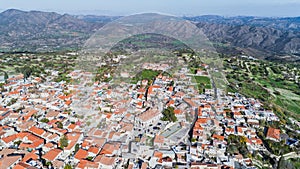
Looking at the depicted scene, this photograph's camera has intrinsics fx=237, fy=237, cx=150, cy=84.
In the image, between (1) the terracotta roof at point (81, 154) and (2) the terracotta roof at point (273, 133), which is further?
(2) the terracotta roof at point (273, 133)

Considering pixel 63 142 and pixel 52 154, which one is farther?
pixel 63 142

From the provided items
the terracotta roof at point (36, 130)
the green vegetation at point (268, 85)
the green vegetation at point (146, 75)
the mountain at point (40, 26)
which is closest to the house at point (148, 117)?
the terracotta roof at point (36, 130)

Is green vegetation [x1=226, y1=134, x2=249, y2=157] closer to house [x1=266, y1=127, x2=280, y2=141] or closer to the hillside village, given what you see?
the hillside village

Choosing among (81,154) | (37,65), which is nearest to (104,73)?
(37,65)

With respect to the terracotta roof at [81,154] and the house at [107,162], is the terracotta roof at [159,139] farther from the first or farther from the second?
the terracotta roof at [81,154]

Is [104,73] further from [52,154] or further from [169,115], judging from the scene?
[52,154]

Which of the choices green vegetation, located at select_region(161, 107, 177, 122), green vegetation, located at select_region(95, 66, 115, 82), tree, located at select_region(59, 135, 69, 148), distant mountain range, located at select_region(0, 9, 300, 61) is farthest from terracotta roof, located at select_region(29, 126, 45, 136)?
distant mountain range, located at select_region(0, 9, 300, 61)

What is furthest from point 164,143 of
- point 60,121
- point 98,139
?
point 60,121
